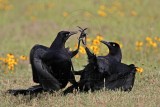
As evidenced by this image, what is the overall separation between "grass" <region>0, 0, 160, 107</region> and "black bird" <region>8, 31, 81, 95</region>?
229 mm

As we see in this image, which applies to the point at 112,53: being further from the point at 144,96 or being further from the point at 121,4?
the point at 121,4

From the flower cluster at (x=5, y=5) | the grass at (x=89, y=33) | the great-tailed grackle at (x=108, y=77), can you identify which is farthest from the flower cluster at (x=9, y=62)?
the flower cluster at (x=5, y=5)

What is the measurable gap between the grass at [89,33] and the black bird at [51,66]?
0.23 metres

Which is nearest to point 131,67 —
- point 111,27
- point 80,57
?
point 80,57

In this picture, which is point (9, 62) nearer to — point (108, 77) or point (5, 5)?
point (108, 77)

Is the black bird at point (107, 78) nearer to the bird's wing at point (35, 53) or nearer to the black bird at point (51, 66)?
the black bird at point (51, 66)

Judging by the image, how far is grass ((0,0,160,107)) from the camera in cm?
716

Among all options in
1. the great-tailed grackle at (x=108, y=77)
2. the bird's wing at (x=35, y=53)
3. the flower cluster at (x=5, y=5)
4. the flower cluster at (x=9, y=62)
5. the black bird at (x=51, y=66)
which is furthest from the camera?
the flower cluster at (x=5, y=5)

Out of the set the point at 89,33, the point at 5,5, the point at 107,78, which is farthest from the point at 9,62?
the point at 5,5

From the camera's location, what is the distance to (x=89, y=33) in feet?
45.8

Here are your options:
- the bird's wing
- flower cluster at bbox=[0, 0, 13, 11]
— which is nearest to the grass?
flower cluster at bbox=[0, 0, 13, 11]

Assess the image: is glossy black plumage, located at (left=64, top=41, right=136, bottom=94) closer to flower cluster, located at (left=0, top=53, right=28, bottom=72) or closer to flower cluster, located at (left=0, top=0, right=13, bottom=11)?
flower cluster, located at (left=0, top=53, right=28, bottom=72)

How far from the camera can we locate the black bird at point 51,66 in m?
7.10

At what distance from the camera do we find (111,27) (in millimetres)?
14750
